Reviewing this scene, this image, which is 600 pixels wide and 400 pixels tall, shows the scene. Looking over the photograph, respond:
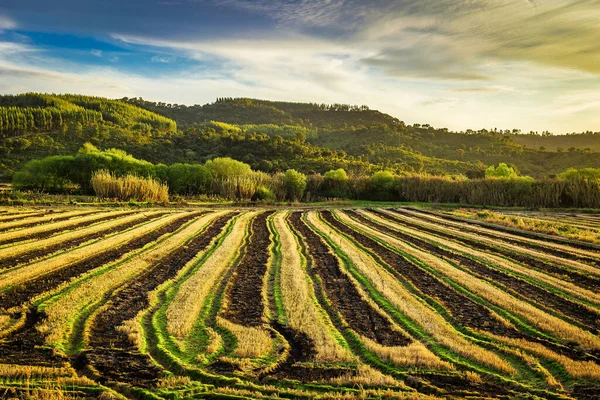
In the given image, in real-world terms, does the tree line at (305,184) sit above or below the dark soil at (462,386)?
above

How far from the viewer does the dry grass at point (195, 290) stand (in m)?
9.91

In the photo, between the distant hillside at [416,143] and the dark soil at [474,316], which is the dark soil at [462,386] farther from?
the distant hillside at [416,143]

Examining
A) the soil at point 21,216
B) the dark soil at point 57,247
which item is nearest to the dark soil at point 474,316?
the dark soil at point 57,247

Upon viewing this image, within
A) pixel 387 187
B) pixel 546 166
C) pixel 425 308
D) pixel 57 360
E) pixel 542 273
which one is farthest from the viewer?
pixel 546 166

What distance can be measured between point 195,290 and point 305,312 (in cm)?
348

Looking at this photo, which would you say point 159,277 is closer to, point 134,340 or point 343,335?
point 134,340

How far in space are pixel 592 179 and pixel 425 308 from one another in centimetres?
5230

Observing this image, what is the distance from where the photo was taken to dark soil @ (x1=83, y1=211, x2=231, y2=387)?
7.55m

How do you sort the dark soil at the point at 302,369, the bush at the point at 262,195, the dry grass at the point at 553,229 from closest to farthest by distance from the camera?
Answer: the dark soil at the point at 302,369 → the dry grass at the point at 553,229 → the bush at the point at 262,195

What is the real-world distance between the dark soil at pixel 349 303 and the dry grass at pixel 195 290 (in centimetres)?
340

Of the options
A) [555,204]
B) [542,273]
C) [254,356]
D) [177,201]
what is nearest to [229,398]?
[254,356]

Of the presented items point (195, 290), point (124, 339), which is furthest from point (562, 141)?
point (124, 339)

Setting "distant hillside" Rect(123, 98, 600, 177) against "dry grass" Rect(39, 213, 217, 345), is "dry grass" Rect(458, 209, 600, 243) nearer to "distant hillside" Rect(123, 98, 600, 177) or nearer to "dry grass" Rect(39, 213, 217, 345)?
"dry grass" Rect(39, 213, 217, 345)

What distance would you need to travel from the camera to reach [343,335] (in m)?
9.68
